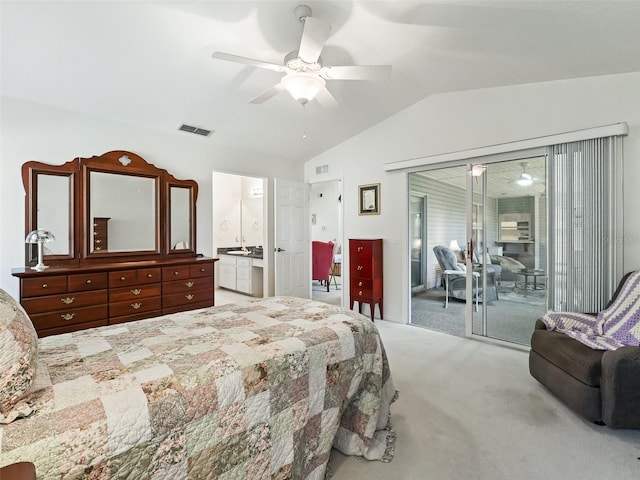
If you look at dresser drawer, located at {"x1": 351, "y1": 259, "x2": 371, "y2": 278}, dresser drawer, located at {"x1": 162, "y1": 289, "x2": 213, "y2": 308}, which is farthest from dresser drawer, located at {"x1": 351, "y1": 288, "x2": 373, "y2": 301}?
dresser drawer, located at {"x1": 162, "y1": 289, "x2": 213, "y2": 308}

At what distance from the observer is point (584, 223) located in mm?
2803

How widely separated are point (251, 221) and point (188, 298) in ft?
12.2

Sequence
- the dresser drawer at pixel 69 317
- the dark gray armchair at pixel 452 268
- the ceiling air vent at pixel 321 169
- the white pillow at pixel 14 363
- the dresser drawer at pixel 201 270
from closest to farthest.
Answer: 1. the white pillow at pixel 14 363
2. the dresser drawer at pixel 69 317
3. the dresser drawer at pixel 201 270
4. the dark gray armchair at pixel 452 268
5. the ceiling air vent at pixel 321 169

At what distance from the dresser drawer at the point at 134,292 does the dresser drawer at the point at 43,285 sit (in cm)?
38

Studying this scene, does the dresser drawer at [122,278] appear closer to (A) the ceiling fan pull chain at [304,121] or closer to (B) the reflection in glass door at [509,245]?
(A) the ceiling fan pull chain at [304,121]

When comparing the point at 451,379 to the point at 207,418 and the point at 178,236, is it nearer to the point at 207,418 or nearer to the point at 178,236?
the point at 207,418

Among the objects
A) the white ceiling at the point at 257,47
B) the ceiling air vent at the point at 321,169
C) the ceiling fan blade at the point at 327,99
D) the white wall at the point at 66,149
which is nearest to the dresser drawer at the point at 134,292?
the white wall at the point at 66,149

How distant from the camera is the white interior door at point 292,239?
4863 mm

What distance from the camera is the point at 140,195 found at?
11.8 feet

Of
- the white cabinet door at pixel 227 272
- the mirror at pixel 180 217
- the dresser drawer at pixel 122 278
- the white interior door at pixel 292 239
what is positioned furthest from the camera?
the white cabinet door at pixel 227 272

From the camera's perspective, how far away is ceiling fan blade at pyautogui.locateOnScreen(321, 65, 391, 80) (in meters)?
2.11

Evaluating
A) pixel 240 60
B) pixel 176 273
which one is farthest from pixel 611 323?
pixel 176 273

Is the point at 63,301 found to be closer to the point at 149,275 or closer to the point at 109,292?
the point at 109,292

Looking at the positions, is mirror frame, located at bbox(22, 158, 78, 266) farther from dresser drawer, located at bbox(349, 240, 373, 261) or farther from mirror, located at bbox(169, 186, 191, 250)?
dresser drawer, located at bbox(349, 240, 373, 261)
